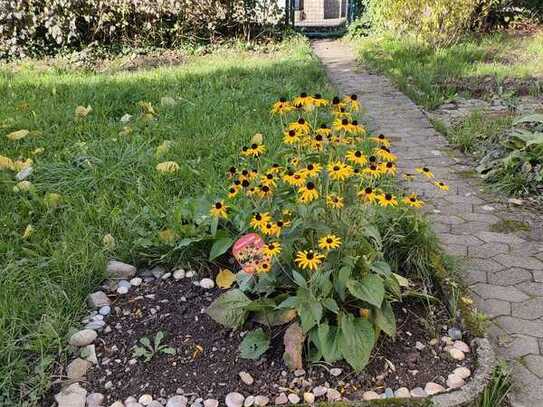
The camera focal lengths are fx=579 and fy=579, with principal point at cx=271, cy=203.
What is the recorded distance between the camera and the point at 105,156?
4406 mm

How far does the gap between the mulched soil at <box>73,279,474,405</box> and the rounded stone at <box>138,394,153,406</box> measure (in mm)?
25

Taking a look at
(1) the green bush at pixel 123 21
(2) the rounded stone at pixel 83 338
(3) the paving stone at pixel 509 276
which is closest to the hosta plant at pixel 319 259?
(2) the rounded stone at pixel 83 338

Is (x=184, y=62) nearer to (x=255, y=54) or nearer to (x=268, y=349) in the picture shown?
(x=255, y=54)

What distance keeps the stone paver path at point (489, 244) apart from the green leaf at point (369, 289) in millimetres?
693

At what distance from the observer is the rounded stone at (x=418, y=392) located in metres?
2.23

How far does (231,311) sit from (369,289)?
2.04ft

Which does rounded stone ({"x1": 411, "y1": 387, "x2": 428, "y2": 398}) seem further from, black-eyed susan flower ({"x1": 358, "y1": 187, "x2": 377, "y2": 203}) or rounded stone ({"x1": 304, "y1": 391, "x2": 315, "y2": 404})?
black-eyed susan flower ({"x1": 358, "y1": 187, "x2": 377, "y2": 203})

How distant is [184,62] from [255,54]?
123cm

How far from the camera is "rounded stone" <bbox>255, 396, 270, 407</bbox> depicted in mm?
2215

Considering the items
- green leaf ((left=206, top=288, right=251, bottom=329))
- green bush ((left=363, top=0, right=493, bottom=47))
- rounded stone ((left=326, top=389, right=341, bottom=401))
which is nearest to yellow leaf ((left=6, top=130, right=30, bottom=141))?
green leaf ((left=206, top=288, right=251, bottom=329))

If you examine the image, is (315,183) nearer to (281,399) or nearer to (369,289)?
(369,289)

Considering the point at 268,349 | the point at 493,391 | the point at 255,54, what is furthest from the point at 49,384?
the point at 255,54

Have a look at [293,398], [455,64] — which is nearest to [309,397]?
[293,398]

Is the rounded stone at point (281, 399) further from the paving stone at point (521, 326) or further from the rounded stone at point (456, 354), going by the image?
the paving stone at point (521, 326)
